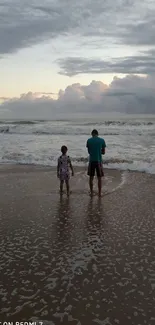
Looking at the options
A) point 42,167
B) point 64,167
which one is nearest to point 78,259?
point 64,167

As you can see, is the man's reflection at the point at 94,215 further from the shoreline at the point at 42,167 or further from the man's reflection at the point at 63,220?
the shoreline at the point at 42,167

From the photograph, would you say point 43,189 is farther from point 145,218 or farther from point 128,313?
point 128,313

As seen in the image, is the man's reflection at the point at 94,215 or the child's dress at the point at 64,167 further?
the child's dress at the point at 64,167

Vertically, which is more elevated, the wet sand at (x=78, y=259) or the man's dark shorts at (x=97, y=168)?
the man's dark shorts at (x=97, y=168)

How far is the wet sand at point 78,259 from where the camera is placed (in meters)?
3.94

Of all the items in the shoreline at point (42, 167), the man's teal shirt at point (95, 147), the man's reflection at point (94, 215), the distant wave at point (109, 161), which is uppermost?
the man's teal shirt at point (95, 147)

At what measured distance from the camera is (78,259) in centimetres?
528

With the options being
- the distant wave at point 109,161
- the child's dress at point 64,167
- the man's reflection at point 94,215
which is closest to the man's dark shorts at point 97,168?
the child's dress at point 64,167

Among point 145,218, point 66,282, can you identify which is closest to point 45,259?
point 66,282

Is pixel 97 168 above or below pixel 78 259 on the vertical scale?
above

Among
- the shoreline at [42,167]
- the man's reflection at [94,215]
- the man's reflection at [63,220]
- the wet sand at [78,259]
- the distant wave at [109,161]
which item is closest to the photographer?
the wet sand at [78,259]

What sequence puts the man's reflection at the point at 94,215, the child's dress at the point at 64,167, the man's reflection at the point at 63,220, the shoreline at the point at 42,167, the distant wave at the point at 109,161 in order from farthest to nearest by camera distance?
the distant wave at the point at 109,161, the shoreline at the point at 42,167, the child's dress at the point at 64,167, the man's reflection at the point at 94,215, the man's reflection at the point at 63,220

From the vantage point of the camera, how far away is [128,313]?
12.7 feet

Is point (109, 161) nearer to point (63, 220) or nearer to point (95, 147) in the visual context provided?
point (95, 147)
